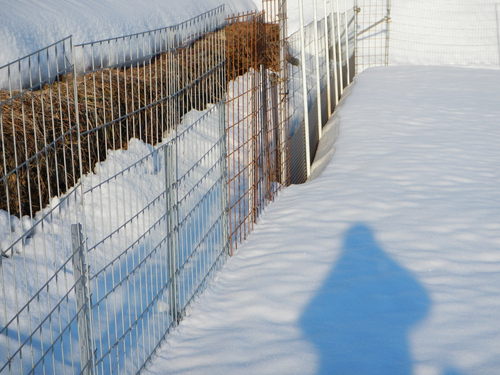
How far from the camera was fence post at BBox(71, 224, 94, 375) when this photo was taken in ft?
7.24

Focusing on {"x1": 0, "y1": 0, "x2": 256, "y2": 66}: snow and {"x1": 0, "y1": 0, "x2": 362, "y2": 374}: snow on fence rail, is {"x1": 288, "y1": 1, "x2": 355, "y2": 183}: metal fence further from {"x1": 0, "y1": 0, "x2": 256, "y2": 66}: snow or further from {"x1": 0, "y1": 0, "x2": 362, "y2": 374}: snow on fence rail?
{"x1": 0, "y1": 0, "x2": 256, "y2": 66}: snow

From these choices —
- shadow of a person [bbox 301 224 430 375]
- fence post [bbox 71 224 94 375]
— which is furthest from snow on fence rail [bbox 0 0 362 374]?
shadow of a person [bbox 301 224 430 375]

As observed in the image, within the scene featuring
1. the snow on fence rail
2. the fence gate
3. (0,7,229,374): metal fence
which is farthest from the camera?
the fence gate

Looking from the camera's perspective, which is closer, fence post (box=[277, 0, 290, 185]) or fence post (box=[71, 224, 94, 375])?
fence post (box=[71, 224, 94, 375])

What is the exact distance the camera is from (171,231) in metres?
3.37

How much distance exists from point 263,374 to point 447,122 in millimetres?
5676

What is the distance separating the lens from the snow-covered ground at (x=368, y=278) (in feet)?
10.3

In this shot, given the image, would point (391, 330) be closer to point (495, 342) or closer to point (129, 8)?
point (495, 342)

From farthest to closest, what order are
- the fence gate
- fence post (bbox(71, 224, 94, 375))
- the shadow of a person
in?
the fence gate
the shadow of a person
fence post (bbox(71, 224, 94, 375))

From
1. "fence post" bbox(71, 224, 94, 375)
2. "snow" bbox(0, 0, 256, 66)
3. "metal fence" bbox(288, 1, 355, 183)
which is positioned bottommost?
"metal fence" bbox(288, 1, 355, 183)

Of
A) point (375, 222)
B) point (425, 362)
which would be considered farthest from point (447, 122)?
point (425, 362)

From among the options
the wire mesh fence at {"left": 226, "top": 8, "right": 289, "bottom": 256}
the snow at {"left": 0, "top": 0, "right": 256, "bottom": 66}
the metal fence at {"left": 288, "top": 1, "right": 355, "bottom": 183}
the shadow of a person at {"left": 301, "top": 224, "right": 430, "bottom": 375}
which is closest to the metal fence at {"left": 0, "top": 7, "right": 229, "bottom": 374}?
the snow at {"left": 0, "top": 0, "right": 256, "bottom": 66}

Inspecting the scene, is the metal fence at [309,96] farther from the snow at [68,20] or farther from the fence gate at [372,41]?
the snow at [68,20]

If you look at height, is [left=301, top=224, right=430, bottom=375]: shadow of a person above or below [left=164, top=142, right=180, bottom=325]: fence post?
below
